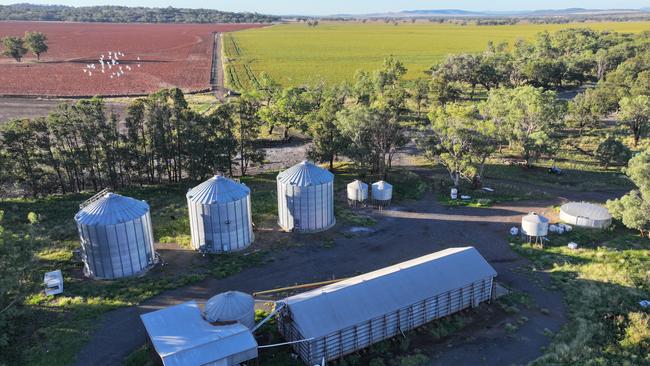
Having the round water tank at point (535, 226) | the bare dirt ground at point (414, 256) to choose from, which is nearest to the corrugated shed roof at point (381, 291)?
the bare dirt ground at point (414, 256)

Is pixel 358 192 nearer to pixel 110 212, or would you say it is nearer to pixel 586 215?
pixel 586 215

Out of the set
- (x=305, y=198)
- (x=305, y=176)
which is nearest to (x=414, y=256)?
(x=305, y=198)

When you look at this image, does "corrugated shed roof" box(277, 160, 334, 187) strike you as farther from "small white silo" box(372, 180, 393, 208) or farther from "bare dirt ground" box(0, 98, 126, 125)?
"bare dirt ground" box(0, 98, 126, 125)

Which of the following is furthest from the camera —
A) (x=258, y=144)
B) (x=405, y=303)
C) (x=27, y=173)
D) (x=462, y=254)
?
(x=258, y=144)

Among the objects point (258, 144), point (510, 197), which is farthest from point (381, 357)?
point (258, 144)

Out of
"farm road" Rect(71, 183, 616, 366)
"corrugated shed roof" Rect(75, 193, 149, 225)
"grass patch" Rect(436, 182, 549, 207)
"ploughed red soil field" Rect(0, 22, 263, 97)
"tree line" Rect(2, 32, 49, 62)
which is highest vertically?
"tree line" Rect(2, 32, 49, 62)

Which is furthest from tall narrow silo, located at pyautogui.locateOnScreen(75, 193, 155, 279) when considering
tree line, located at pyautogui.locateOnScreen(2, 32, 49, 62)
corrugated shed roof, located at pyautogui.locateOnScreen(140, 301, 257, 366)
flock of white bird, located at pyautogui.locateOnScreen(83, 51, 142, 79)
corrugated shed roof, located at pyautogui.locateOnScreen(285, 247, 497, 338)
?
tree line, located at pyautogui.locateOnScreen(2, 32, 49, 62)

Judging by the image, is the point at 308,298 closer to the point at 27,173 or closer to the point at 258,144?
the point at 27,173
